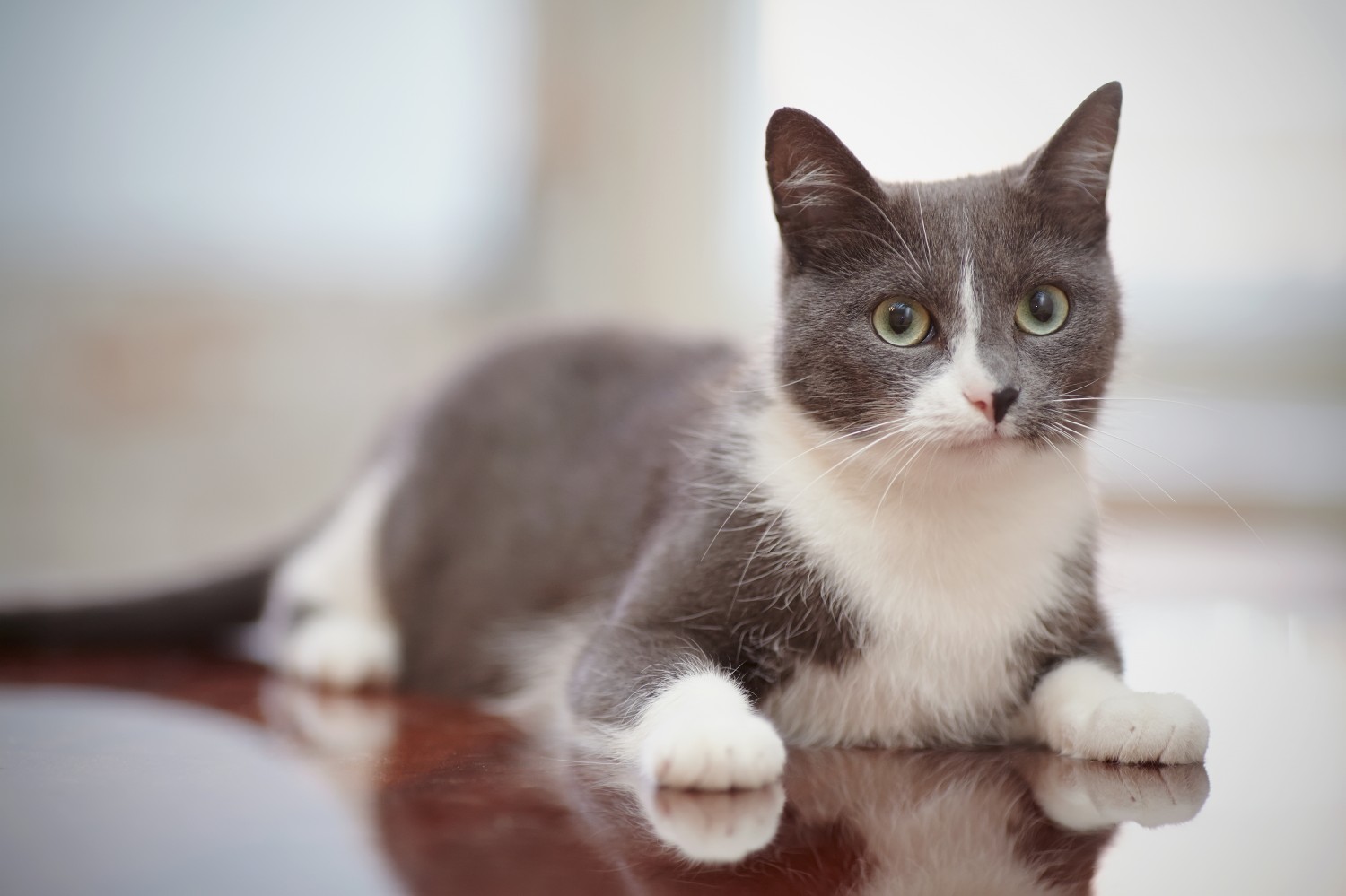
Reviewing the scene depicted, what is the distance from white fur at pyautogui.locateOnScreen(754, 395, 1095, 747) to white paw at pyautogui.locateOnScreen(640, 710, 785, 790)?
0.70 feet

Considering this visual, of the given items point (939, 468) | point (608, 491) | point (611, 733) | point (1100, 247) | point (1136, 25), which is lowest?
point (611, 733)

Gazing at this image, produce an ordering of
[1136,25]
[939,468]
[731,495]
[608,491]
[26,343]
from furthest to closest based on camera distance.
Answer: [26,343] → [1136,25] → [608,491] → [731,495] → [939,468]

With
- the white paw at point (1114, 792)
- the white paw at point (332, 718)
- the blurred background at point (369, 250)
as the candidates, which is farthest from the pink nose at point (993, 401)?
the blurred background at point (369, 250)

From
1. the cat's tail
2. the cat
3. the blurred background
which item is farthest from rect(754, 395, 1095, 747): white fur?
the blurred background

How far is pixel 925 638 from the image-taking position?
1257mm

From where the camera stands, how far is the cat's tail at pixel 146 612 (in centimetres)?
192

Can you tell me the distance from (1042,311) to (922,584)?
321mm

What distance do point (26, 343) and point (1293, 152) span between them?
10.0ft

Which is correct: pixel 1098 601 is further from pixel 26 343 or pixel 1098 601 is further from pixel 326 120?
pixel 26 343

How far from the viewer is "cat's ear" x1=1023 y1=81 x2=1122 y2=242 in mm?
1247

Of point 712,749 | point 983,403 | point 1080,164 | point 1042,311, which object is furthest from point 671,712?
point 1080,164

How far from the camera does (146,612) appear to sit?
6.39 feet

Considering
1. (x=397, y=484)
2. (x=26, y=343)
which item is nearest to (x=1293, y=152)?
(x=397, y=484)

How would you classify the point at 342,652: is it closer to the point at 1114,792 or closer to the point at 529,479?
the point at 529,479
